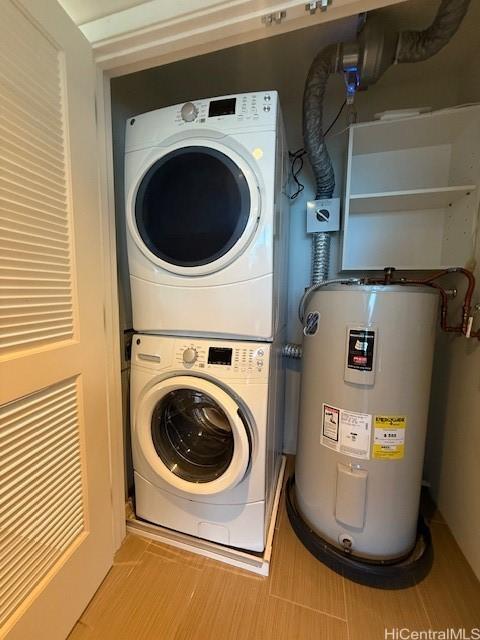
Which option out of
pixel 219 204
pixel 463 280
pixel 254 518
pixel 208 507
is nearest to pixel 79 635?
pixel 208 507

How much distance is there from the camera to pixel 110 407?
1.07 m

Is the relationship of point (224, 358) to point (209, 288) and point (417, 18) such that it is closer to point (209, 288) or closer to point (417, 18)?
point (209, 288)

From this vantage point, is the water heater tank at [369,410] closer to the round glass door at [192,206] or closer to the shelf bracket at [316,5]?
the round glass door at [192,206]

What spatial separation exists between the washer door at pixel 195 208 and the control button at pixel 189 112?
0.09 metres

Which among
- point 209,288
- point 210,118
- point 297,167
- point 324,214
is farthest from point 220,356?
point 297,167

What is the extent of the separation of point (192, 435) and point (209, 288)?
0.72m

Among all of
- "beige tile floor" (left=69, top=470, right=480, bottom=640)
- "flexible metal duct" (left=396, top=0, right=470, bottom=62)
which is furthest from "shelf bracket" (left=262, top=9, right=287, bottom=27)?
"beige tile floor" (left=69, top=470, right=480, bottom=640)

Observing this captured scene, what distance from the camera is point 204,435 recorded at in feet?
4.20

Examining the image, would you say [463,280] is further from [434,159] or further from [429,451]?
[429,451]

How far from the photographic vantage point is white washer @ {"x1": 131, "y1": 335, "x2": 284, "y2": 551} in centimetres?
100

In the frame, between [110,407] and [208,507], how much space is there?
0.58 meters

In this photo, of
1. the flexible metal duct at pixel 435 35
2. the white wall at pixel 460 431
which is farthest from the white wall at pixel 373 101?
the flexible metal duct at pixel 435 35
